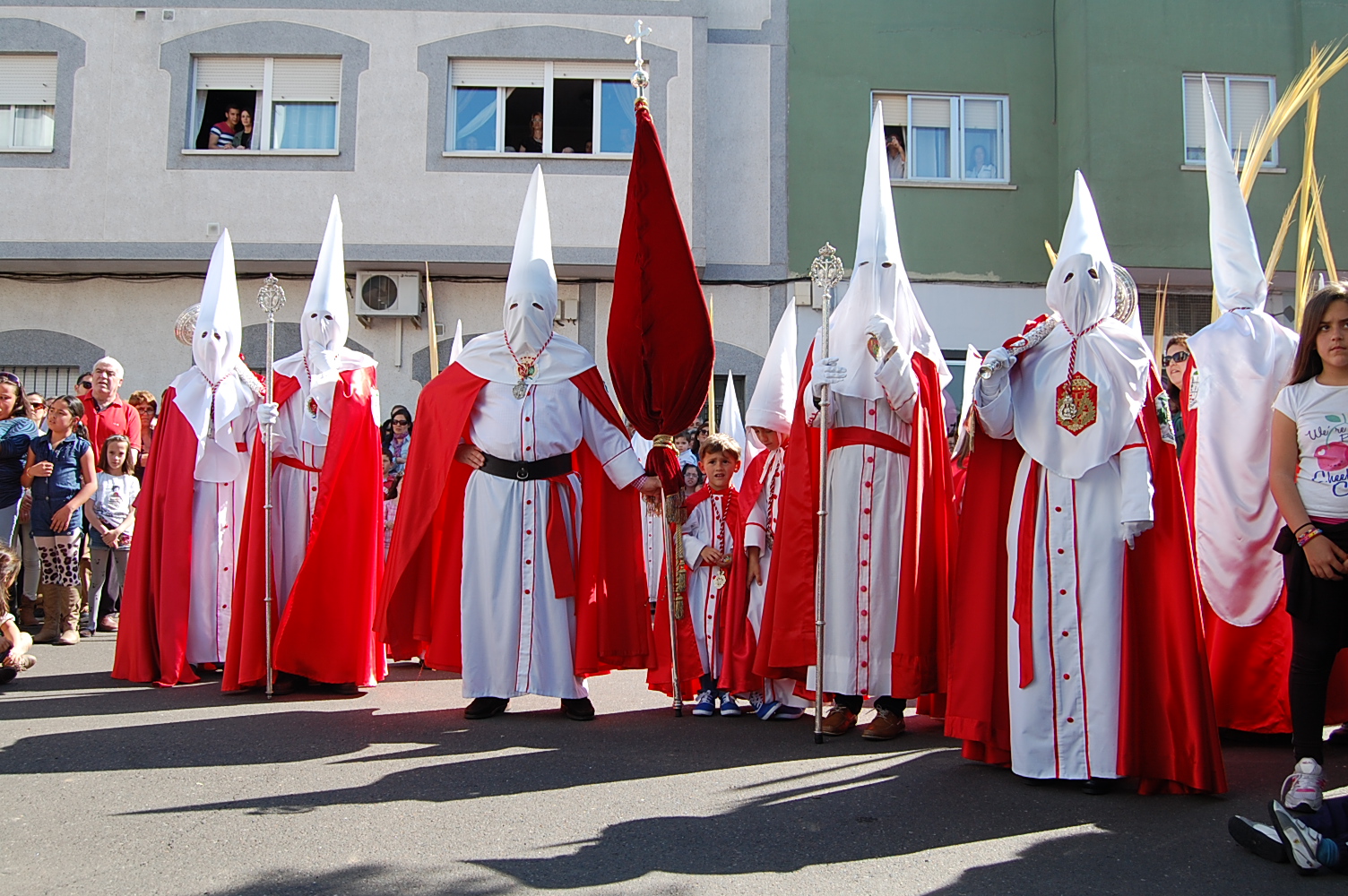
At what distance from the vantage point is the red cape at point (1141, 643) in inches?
182

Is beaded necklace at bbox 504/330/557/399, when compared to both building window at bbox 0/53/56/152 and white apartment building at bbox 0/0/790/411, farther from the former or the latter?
building window at bbox 0/53/56/152

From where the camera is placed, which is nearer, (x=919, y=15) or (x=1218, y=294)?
(x=1218, y=294)

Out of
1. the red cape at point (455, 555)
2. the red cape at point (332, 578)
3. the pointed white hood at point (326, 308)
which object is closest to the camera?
the red cape at point (455, 555)

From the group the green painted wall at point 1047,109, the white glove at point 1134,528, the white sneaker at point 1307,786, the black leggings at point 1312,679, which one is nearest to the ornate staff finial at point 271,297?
the white glove at point 1134,528

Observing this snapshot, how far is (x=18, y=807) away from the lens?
4.39 m

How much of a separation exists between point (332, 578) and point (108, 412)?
446 centimetres

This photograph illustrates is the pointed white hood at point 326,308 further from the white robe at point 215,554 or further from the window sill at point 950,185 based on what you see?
the window sill at point 950,185

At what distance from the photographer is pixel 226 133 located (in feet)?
49.8

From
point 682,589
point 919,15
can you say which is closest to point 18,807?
point 682,589

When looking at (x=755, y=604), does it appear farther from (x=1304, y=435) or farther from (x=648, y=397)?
(x=1304, y=435)

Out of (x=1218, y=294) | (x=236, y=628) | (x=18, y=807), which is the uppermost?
(x=1218, y=294)

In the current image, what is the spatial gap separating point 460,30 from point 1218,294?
37.6 ft

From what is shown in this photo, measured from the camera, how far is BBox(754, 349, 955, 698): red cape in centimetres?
580

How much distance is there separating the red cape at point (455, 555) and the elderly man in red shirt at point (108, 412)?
4.42 m
